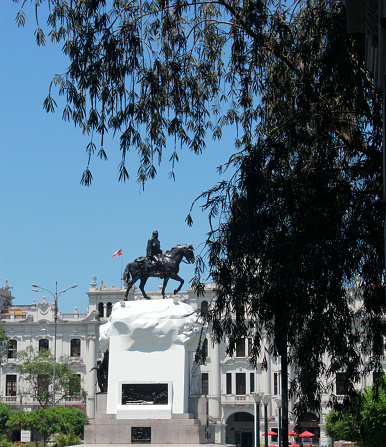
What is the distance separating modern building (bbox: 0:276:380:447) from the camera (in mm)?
69562

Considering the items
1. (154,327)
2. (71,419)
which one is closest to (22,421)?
(71,419)

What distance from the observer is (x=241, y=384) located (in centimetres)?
7056

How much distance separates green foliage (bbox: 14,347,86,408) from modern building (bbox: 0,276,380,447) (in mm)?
2165

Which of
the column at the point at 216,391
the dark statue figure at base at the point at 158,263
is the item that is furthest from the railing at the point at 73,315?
the dark statue figure at base at the point at 158,263

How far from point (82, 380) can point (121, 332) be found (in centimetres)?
4542

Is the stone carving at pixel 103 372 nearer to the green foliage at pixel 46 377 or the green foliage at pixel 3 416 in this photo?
the green foliage at pixel 3 416

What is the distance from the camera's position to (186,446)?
24.7 meters

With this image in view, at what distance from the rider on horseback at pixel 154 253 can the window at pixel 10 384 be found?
46.5m

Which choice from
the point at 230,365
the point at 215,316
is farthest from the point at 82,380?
the point at 215,316

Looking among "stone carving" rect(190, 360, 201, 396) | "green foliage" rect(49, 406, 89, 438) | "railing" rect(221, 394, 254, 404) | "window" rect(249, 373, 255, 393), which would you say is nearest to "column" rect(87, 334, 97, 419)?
"green foliage" rect(49, 406, 89, 438)

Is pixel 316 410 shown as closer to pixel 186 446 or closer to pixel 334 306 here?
pixel 334 306

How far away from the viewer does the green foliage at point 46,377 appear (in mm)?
65750

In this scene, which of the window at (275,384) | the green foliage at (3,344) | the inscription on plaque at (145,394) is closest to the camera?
the inscription on plaque at (145,394)

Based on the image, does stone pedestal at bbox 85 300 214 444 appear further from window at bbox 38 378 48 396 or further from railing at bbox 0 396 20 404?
railing at bbox 0 396 20 404
